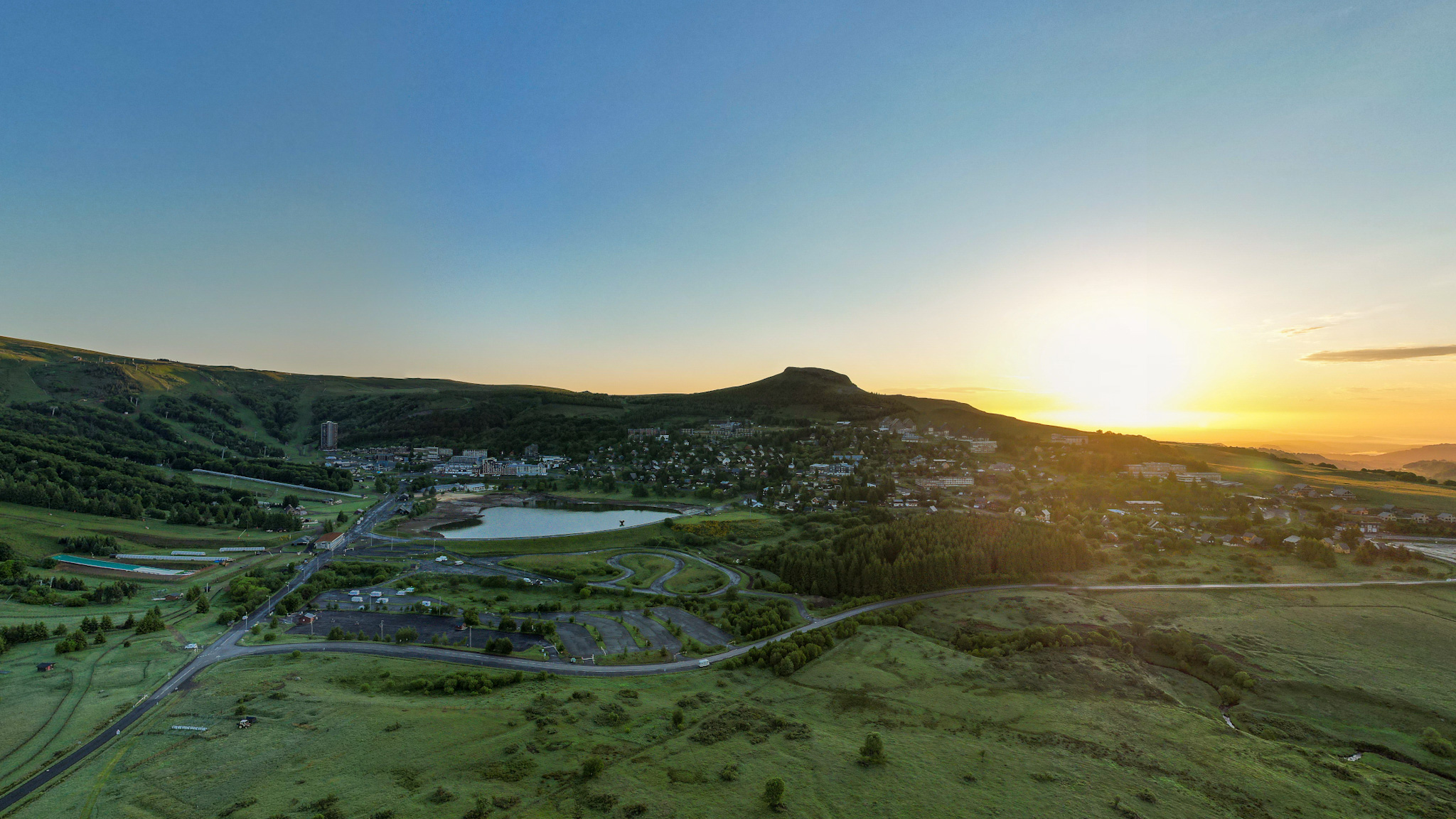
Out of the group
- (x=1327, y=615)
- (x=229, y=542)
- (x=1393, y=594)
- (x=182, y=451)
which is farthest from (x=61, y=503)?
(x=1393, y=594)

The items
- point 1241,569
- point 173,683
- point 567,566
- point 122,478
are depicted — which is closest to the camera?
point 173,683

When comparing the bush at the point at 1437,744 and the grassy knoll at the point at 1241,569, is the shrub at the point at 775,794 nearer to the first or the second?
the bush at the point at 1437,744

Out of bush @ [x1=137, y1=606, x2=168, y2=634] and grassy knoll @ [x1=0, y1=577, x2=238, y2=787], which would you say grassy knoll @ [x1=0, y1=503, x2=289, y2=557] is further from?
bush @ [x1=137, y1=606, x2=168, y2=634]

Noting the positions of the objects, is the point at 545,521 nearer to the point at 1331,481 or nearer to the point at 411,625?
the point at 411,625

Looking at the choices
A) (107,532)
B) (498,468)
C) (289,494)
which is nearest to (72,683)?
(107,532)

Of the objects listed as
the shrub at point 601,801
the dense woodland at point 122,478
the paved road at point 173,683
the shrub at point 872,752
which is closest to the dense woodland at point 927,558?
the shrub at point 872,752

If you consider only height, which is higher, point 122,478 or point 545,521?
point 122,478
